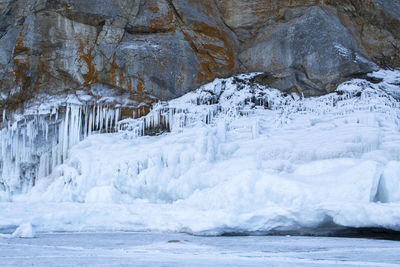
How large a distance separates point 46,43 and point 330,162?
13.6m

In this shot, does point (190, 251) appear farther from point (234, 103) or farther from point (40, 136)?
point (40, 136)

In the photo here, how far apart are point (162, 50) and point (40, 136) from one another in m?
6.53

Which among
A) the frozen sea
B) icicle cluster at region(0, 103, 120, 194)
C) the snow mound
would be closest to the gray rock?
icicle cluster at region(0, 103, 120, 194)

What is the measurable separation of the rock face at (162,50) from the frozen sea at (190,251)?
10.2 m

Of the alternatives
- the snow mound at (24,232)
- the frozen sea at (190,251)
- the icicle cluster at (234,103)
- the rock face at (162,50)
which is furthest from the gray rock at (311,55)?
the snow mound at (24,232)

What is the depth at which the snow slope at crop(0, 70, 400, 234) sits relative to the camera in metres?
11.6

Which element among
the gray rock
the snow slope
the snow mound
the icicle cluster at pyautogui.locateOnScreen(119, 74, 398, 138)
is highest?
the gray rock

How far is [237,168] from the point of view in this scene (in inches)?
579

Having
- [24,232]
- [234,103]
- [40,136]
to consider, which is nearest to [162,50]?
[234,103]

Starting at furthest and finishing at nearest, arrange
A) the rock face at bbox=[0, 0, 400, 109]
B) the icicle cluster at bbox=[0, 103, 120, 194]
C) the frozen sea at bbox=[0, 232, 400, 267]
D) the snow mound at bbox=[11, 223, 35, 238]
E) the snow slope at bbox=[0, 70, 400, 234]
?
the rock face at bbox=[0, 0, 400, 109] < the icicle cluster at bbox=[0, 103, 120, 194] < the snow slope at bbox=[0, 70, 400, 234] < the snow mound at bbox=[11, 223, 35, 238] < the frozen sea at bbox=[0, 232, 400, 267]

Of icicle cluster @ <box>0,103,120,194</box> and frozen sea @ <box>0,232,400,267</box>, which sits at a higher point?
icicle cluster @ <box>0,103,120,194</box>

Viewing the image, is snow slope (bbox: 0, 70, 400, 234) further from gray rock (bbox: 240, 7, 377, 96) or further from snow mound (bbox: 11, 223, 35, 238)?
snow mound (bbox: 11, 223, 35, 238)

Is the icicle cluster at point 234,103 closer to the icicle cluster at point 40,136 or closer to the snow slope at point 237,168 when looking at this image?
the snow slope at point 237,168

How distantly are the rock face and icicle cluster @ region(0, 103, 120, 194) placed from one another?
1008mm
